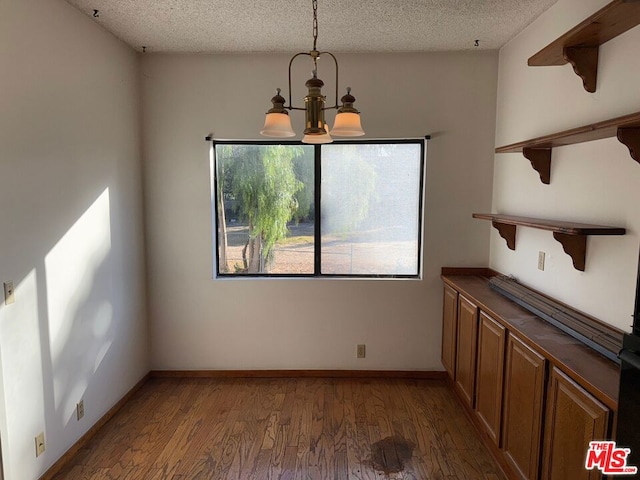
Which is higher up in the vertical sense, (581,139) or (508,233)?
(581,139)

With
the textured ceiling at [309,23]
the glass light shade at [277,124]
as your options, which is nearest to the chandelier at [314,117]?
the glass light shade at [277,124]

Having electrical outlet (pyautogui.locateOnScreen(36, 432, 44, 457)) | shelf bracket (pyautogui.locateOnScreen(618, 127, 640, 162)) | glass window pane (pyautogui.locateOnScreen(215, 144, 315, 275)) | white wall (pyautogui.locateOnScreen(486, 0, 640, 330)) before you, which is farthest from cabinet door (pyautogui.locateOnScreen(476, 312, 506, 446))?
electrical outlet (pyautogui.locateOnScreen(36, 432, 44, 457))

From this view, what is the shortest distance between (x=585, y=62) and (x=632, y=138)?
591 mm

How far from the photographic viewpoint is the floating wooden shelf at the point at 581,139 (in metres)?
1.53

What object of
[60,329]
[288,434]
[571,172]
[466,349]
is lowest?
[288,434]

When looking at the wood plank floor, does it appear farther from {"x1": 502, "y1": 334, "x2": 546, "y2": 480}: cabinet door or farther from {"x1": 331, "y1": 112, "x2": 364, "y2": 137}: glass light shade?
{"x1": 331, "y1": 112, "x2": 364, "y2": 137}: glass light shade

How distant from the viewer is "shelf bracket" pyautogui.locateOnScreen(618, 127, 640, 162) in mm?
1562

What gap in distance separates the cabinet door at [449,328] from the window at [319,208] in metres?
0.39

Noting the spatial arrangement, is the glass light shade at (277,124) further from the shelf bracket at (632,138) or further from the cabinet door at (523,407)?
the cabinet door at (523,407)

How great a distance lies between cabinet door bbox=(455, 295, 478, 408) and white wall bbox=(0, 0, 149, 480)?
265 centimetres

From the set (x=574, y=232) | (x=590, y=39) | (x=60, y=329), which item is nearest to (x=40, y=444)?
(x=60, y=329)

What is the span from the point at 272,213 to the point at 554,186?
7.09ft

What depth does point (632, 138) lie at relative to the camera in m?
1.57

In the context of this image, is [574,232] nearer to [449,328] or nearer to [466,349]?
[466,349]
